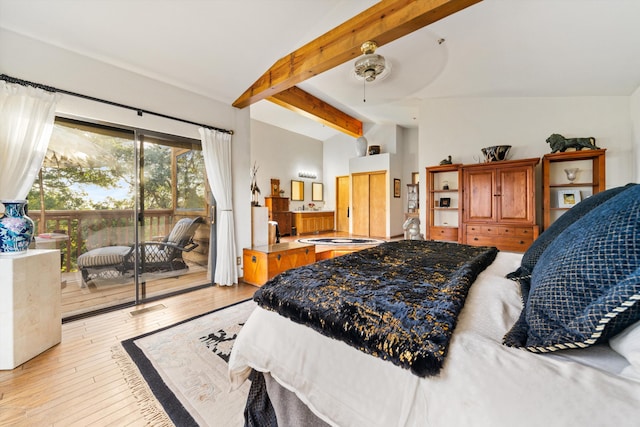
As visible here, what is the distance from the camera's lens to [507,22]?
7.98 ft

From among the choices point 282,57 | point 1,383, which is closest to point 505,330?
point 1,383

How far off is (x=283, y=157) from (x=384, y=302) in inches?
303

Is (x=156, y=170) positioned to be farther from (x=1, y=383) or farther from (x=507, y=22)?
(x=507, y=22)

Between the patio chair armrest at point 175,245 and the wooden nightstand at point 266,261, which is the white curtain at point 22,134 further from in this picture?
the wooden nightstand at point 266,261

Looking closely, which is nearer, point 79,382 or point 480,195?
point 79,382

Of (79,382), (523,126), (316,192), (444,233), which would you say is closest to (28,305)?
(79,382)

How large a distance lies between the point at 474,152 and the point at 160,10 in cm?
446

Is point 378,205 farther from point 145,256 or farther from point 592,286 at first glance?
point 592,286

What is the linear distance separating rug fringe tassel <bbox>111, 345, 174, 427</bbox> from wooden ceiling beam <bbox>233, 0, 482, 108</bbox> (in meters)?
3.04

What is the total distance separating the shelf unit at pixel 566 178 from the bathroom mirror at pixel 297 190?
20.6 feet

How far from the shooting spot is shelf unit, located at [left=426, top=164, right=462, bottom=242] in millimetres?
4391

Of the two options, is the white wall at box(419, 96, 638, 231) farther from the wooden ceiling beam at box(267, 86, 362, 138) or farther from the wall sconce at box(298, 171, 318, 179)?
the wall sconce at box(298, 171, 318, 179)

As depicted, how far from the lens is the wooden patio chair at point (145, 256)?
8.90 ft

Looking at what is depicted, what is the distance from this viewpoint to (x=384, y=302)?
96 centimetres
